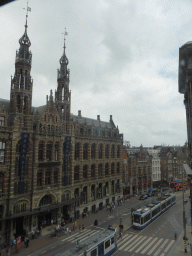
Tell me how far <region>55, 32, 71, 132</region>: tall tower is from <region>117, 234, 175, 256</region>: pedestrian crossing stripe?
27933 mm

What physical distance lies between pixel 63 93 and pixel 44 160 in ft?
62.3

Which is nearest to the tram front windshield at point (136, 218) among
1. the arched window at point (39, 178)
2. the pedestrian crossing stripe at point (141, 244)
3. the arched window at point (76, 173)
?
the pedestrian crossing stripe at point (141, 244)

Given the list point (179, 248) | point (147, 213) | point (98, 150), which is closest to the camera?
point (179, 248)

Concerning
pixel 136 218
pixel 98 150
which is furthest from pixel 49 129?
pixel 136 218

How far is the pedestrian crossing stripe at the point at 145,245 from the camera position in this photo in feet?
92.3

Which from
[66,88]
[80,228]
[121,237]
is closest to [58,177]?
[80,228]

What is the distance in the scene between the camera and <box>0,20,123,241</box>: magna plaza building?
3431 cm

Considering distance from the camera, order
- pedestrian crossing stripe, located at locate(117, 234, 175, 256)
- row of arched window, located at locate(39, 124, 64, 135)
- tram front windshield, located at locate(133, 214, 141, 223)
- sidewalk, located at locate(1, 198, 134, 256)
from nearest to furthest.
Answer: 1. pedestrian crossing stripe, located at locate(117, 234, 175, 256)
2. sidewalk, located at locate(1, 198, 134, 256)
3. tram front windshield, located at locate(133, 214, 141, 223)
4. row of arched window, located at locate(39, 124, 64, 135)

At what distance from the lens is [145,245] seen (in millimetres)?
30047

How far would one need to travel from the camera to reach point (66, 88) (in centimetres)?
Result: 4941

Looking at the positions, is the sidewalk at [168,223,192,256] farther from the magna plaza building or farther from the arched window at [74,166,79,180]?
the arched window at [74,166,79,180]

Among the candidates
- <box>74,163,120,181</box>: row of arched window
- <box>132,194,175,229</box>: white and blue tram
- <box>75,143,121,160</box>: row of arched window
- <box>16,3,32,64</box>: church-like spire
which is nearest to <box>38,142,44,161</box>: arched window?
<box>75,143,121,160</box>: row of arched window

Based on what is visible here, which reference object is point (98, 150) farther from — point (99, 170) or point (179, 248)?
point (179, 248)

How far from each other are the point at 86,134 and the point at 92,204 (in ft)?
63.5
